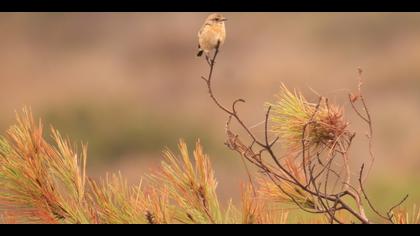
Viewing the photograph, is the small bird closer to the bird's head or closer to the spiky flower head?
the bird's head

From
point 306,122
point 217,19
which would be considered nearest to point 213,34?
point 217,19

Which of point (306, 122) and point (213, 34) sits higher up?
point (213, 34)

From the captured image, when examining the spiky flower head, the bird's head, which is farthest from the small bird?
the spiky flower head

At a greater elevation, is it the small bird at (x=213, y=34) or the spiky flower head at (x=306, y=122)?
the small bird at (x=213, y=34)

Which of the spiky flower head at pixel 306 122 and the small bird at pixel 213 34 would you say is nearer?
the spiky flower head at pixel 306 122

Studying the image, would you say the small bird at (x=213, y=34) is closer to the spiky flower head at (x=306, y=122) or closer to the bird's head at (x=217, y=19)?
the bird's head at (x=217, y=19)

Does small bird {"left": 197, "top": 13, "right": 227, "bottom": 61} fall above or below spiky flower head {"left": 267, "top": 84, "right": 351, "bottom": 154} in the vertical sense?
above

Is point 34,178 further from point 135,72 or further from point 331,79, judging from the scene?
point 135,72

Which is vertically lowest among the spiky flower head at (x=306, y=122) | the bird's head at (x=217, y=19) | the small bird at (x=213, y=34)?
the spiky flower head at (x=306, y=122)

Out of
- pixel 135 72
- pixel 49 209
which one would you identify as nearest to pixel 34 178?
pixel 49 209

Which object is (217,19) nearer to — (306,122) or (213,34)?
(213,34)

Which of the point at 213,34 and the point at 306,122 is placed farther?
the point at 213,34

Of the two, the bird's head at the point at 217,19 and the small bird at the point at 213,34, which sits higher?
the bird's head at the point at 217,19

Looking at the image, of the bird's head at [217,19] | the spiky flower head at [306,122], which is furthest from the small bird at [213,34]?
the spiky flower head at [306,122]
